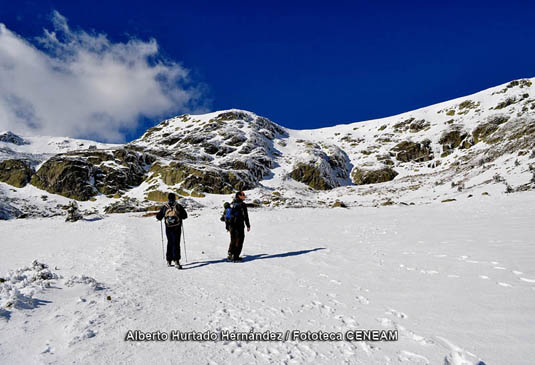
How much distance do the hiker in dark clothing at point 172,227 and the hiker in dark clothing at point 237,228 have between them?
1573 mm

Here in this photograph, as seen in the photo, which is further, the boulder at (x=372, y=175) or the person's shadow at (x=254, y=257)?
the boulder at (x=372, y=175)

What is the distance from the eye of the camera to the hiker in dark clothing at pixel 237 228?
338 inches

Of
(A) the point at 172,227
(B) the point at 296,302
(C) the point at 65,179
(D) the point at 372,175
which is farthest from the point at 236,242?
(D) the point at 372,175

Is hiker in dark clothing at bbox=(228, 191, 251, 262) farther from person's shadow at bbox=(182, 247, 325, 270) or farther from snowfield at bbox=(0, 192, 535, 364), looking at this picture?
snowfield at bbox=(0, 192, 535, 364)

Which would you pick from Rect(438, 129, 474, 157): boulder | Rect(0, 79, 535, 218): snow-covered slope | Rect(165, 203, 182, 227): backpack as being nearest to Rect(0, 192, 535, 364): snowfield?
Rect(165, 203, 182, 227): backpack

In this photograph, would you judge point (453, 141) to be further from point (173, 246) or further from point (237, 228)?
point (173, 246)

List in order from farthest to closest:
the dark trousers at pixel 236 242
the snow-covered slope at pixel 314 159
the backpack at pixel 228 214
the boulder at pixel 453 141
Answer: the boulder at pixel 453 141 < the snow-covered slope at pixel 314 159 < the backpack at pixel 228 214 < the dark trousers at pixel 236 242

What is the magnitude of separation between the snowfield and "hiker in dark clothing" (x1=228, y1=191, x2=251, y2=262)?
444mm

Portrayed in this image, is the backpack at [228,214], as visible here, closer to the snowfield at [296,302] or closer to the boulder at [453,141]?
the snowfield at [296,302]

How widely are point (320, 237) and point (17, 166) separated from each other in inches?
2585

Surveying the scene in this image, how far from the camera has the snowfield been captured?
2.94m

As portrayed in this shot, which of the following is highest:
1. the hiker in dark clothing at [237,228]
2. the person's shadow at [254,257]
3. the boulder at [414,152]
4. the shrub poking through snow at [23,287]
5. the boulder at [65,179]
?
the boulder at [414,152]

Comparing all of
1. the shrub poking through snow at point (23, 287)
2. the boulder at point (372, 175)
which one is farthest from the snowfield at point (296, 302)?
the boulder at point (372, 175)

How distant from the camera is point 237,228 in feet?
28.6
